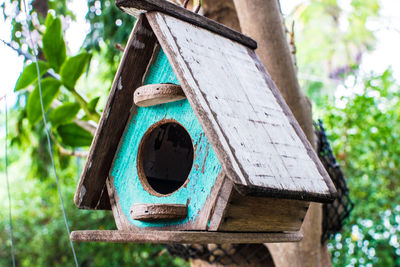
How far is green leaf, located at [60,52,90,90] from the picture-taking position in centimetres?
174

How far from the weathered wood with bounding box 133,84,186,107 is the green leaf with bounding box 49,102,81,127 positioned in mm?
793

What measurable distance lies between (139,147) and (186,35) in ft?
1.11

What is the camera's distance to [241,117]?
3.26 feet

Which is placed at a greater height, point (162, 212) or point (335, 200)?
point (162, 212)

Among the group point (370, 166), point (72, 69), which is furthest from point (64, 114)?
point (370, 166)

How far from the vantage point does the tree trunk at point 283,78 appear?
Answer: 1472 millimetres

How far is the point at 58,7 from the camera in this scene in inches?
126

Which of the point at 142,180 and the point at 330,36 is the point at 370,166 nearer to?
the point at 142,180

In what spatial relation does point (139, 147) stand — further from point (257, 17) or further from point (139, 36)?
point (257, 17)

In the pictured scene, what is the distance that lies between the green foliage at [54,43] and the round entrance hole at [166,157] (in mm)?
630

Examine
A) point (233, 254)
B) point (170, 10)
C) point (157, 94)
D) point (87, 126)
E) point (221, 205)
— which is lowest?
point (233, 254)

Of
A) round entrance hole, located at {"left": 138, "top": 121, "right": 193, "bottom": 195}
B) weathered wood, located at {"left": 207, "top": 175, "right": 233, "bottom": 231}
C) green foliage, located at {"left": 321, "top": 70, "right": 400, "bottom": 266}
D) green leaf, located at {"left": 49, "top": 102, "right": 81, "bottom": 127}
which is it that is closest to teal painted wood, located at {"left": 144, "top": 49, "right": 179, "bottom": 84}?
round entrance hole, located at {"left": 138, "top": 121, "right": 193, "bottom": 195}

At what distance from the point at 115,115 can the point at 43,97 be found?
2.22ft

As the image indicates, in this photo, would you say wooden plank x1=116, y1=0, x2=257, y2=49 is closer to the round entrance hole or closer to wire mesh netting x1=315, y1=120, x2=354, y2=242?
the round entrance hole
